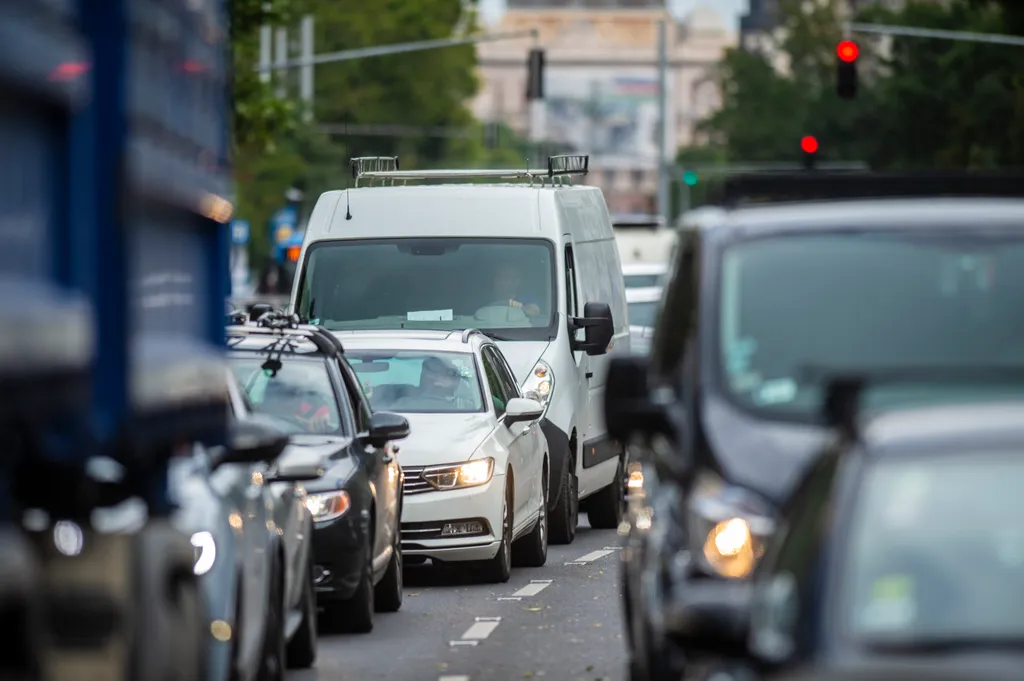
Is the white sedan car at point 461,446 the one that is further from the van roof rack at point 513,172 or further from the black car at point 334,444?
the van roof rack at point 513,172

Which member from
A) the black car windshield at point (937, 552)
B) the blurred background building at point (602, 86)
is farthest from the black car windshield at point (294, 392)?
the blurred background building at point (602, 86)

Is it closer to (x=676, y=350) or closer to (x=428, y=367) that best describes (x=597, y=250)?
(x=428, y=367)

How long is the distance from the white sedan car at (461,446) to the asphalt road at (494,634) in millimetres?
266

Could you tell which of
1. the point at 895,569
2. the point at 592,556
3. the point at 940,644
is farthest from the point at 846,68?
the point at 940,644

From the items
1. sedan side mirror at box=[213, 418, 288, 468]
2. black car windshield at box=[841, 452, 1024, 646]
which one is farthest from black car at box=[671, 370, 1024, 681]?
sedan side mirror at box=[213, 418, 288, 468]

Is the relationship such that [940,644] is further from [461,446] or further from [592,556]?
[592,556]

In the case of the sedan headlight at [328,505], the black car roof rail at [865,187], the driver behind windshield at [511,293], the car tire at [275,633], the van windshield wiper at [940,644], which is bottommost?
the car tire at [275,633]

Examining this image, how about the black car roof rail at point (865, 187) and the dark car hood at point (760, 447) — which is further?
the black car roof rail at point (865, 187)

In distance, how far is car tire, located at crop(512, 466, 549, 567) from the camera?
53.7ft

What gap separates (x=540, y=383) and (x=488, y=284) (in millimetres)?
1056

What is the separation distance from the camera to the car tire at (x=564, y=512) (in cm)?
1784

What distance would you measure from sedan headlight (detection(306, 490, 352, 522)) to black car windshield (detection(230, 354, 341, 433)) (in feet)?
1.87

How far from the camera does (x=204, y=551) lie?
789 centimetres

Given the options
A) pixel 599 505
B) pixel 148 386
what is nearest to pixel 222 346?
pixel 148 386
